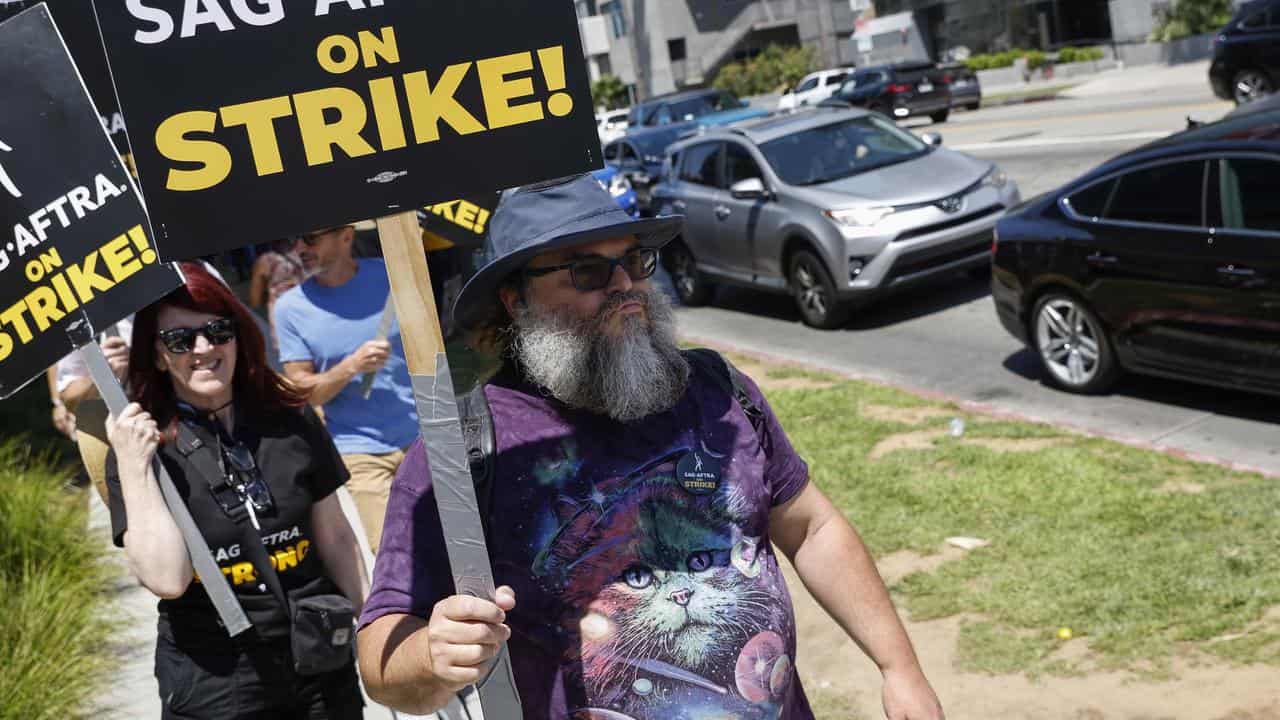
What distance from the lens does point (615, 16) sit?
58688 mm

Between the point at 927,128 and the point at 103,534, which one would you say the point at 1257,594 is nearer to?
the point at 103,534

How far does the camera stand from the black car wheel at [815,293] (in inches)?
459

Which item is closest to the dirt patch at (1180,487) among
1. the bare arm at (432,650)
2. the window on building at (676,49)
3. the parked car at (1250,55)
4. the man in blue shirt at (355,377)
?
Result: the man in blue shirt at (355,377)

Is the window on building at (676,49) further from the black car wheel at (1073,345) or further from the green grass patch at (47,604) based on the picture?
the green grass patch at (47,604)

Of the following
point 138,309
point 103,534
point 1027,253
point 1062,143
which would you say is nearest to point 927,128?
point 1062,143

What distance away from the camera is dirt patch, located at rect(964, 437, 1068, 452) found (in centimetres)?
723

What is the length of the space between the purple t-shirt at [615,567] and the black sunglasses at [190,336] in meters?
1.30

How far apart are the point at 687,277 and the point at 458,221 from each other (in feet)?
24.7

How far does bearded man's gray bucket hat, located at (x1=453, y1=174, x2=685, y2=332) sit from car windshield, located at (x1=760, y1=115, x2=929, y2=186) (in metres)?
9.52

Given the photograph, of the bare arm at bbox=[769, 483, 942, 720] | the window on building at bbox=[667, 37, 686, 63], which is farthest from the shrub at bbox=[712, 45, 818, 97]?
the bare arm at bbox=[769, 483, 942, 720]

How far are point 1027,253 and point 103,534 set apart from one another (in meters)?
6.18

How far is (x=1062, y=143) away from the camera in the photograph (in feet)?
65.7

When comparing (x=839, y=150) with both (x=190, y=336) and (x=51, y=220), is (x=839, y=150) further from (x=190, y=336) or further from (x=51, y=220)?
(x=51, y=220)

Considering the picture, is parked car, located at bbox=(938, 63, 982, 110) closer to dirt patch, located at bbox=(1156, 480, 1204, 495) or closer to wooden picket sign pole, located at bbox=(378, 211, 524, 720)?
dirt patch, located at bbox=(1156, 480, 1204, 495)
